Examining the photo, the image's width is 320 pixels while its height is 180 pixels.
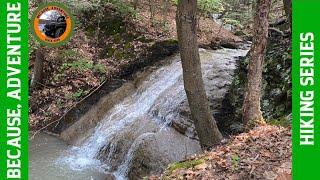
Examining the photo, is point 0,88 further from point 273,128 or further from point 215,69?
point 215,69

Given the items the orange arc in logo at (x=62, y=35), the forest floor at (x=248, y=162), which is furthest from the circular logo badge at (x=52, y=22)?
the forest floor at (x=248, y=162)

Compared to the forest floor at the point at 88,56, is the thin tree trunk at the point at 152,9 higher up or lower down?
higher up

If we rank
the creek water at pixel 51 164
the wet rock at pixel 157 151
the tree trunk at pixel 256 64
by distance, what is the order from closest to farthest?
the tree trunk at pixel 256 64 < the wet rock at pixel 157 151 < the creek water at pixel 51 164

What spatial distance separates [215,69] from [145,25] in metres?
5.84

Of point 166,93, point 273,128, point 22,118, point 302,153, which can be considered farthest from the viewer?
point 166,93

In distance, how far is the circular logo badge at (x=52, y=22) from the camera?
31.9 ft

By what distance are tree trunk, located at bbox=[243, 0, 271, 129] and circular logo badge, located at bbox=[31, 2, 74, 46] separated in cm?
479

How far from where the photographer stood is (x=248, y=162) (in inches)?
207

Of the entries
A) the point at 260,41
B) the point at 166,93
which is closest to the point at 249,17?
the point at 166,93

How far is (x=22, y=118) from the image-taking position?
5531mm

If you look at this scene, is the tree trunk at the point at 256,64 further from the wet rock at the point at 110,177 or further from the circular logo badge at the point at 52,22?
the circular logo badge at the point at 52,22

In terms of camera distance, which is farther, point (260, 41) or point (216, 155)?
point (260, 41)

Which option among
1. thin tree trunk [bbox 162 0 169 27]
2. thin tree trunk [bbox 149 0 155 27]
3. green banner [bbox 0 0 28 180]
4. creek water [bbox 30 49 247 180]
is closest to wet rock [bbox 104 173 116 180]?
creek water [bbox 30 49 247 180]

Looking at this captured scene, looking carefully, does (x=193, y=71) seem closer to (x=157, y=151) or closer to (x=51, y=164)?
(x=157, y=151)
